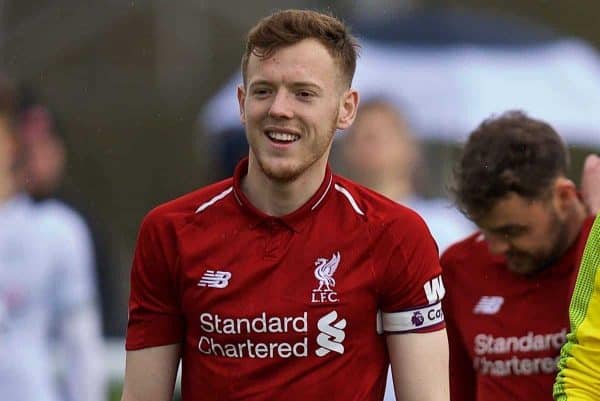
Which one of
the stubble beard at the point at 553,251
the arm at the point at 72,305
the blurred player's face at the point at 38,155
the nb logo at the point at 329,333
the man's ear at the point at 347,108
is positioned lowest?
the arm at the point at 72,305

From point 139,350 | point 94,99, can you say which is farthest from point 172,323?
point 94,99

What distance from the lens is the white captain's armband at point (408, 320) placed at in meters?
4.97

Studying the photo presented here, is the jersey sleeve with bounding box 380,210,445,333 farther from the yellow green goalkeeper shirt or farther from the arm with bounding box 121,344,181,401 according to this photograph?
the arm with bounding box 121,344,181,401

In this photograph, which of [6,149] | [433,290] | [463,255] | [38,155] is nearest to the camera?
[433,290]

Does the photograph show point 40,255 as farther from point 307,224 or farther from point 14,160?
point 307,224

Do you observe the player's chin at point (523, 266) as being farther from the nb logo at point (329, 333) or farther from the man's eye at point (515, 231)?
the nb logo at point (329, 333)

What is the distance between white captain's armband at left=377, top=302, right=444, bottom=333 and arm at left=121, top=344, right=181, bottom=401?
65cm

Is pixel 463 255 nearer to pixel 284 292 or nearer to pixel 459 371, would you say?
pixel 459 371

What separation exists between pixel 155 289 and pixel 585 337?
131 centimetres

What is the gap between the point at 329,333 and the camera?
16.1ft

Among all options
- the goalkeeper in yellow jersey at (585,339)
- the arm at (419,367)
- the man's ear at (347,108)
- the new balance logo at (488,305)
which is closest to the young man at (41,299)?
the new balance logo at (488,305)

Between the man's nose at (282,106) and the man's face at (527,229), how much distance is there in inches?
46.3

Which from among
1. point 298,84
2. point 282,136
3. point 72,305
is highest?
point 298,84

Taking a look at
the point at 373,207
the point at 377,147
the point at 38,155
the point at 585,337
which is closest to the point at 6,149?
the point at 38,155
